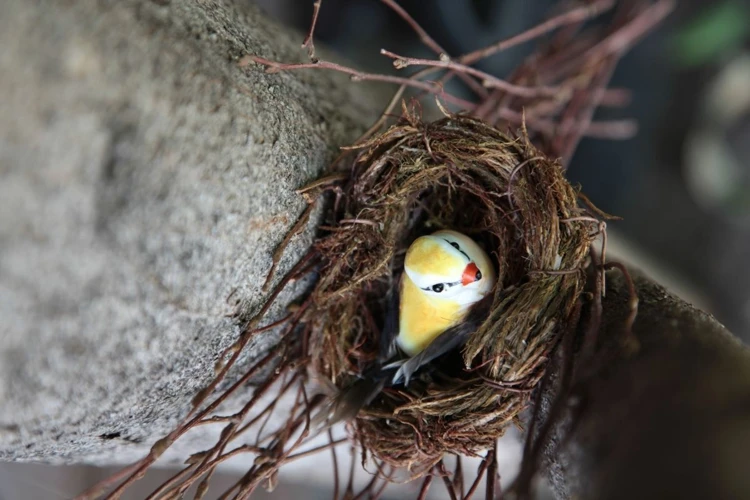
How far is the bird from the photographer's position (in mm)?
760

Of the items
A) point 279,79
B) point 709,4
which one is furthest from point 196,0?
point 709,4

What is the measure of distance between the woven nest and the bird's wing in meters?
0.02

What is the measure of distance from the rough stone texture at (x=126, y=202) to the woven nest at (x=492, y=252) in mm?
108

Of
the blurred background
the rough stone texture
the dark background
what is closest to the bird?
the rough stone texture

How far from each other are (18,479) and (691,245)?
78.3 inches

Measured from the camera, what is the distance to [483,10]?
1.45m

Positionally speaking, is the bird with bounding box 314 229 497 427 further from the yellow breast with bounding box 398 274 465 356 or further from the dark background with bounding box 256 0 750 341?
the dark background with bounding box 256 0 750 341

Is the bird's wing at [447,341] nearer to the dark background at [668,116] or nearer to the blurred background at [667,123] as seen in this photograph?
the blurred background at [667,123]

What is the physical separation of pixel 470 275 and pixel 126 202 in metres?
0.46

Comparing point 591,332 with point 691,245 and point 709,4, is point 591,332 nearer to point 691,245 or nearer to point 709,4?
point 691,245

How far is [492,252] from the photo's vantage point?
0.81 m

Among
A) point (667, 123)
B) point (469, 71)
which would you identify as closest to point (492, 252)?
point (469, 71)

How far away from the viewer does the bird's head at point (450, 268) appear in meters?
0.75

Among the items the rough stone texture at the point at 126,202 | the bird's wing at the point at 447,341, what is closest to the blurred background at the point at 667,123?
the bird's wing at the point at 447,341
